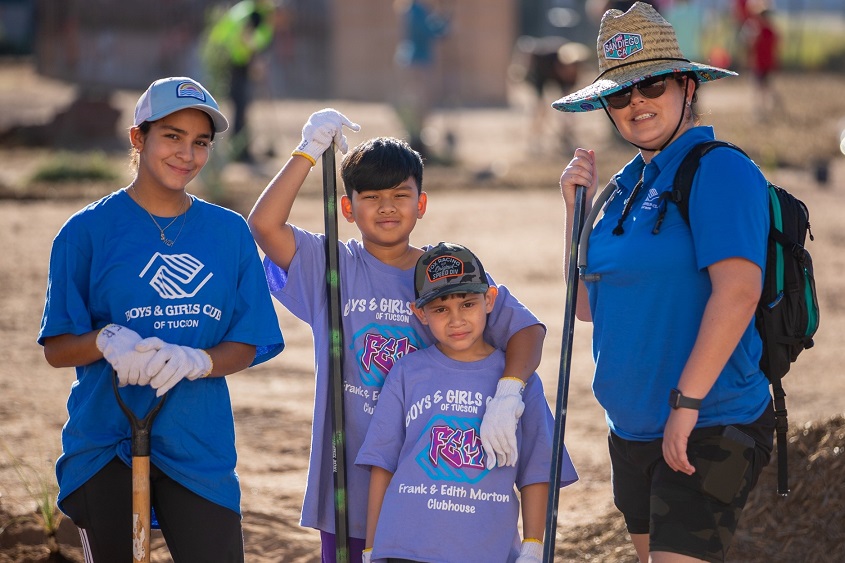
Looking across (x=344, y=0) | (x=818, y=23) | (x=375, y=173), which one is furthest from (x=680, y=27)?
(x=818, y=23)

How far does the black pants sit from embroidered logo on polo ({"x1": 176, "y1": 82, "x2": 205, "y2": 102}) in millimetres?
1063

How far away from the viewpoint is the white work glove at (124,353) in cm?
323

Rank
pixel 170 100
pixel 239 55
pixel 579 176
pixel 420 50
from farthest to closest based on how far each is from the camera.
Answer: pixel 420 50
pixel 239 55
pixel 579 176
pixel 170 100

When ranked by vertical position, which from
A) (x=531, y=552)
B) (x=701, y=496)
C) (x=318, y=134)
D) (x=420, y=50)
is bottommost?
(x=531, y=552)

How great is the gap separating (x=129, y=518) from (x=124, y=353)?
501 millimetres

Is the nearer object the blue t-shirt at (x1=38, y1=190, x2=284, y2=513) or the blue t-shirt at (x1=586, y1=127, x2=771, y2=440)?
the blue t-shirt at (x1=586, y1=127, x2=771, y2=440)

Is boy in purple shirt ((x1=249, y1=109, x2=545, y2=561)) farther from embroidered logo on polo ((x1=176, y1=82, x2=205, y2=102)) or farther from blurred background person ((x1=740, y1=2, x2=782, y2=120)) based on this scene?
blurred background person ((x1=740, y1=2, x2=782, y2=120))

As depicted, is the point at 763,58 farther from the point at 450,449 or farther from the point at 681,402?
the point at 681,402

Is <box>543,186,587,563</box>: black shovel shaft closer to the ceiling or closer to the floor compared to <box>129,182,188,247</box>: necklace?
closer to the floor

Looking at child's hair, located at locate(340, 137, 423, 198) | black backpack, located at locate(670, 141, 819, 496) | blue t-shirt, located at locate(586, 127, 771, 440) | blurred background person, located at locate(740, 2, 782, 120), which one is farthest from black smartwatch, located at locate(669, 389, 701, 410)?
blurred background person, located at locate(740, 2, 782, 120)

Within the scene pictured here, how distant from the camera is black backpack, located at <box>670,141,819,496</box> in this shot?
3127 millimetres

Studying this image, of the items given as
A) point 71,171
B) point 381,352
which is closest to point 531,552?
point 381,352

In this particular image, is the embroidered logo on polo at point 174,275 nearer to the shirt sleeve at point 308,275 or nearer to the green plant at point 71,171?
the shirt sleeve at point 308,275

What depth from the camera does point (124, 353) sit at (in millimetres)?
3227
